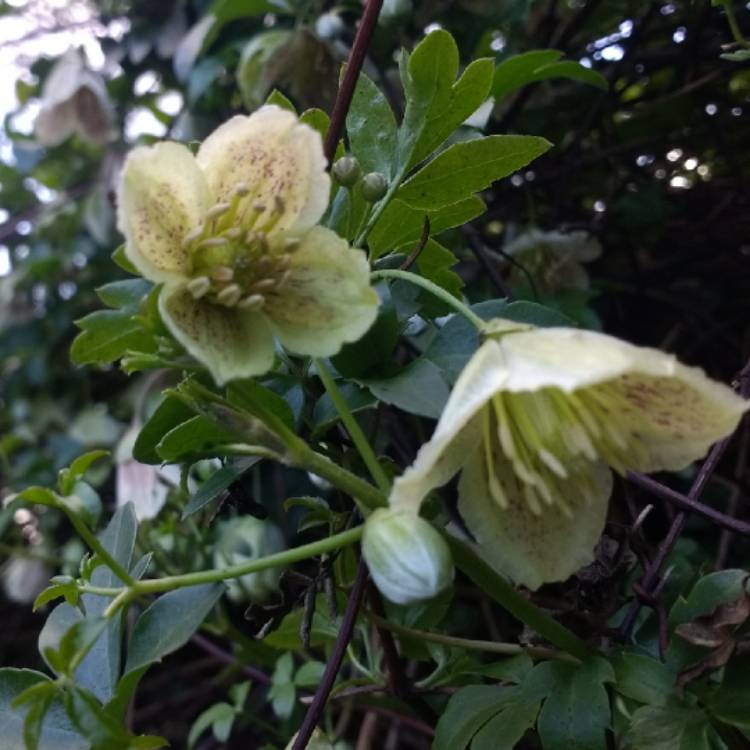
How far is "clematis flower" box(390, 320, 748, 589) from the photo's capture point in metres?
0.41

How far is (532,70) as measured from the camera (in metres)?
0.74

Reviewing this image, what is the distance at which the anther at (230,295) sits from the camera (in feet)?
1.45

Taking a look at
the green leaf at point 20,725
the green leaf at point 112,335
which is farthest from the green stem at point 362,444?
the green leaf at point 20,725

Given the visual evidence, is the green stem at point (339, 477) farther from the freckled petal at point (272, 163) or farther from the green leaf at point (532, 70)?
the green leaf at point (532, 70)

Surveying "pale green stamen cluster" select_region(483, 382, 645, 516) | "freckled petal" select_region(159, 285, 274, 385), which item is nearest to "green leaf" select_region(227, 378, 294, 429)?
"freckled petal" select_region(159, 285, 274, 385)

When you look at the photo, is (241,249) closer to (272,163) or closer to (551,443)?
(272,163)

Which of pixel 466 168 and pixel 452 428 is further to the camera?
pixel 466 168

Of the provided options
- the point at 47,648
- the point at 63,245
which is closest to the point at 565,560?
the point at 47,648

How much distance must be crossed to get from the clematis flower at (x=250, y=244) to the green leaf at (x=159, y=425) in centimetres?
7

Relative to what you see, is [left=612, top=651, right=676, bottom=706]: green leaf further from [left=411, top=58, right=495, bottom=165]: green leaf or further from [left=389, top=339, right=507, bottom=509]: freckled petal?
[left=411, top=58, right=495, bottom=165]: green leaf

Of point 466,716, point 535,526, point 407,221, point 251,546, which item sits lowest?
point 251,546

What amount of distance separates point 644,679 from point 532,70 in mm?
478

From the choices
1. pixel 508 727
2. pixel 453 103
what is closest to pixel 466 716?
pixel 508 727

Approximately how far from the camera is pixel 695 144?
1115mm
